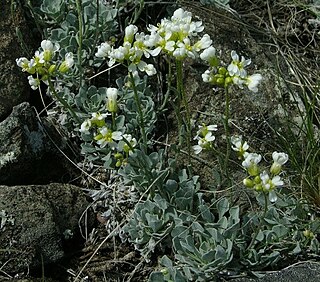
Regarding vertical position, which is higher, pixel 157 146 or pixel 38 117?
pixel 38 117

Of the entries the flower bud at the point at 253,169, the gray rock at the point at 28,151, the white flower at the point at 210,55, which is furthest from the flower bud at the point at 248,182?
the gray rock at the point at 28,151

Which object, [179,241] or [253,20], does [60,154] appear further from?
[253,20]

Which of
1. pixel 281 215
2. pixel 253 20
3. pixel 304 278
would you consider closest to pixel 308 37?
pixel 253 20

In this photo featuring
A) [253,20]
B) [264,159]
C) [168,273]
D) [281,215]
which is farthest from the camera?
[253,20]

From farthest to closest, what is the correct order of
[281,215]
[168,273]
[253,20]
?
[253,20] < [281,215] < [168,273]

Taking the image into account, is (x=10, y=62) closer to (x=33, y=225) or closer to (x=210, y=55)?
(x=33, y=225)

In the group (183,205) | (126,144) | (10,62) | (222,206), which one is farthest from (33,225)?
(10,62)

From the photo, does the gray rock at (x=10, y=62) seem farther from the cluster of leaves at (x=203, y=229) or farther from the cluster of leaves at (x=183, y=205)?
the cluster of leaves at (x=203, y=229)

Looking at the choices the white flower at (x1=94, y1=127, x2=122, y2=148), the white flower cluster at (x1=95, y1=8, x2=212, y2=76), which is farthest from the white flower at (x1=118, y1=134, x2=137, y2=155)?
the white flower cluster at (x1=95, y1=8, x2=212, y2=76)
